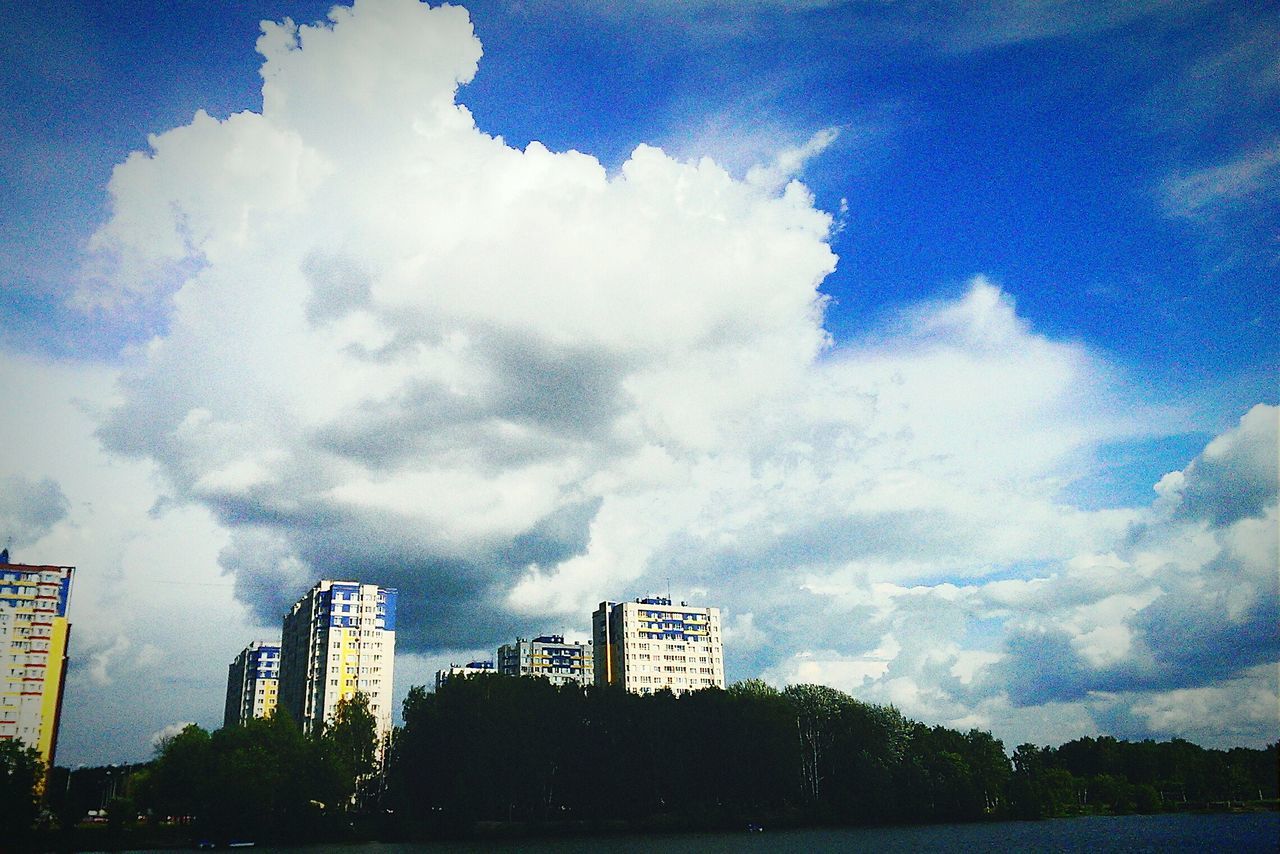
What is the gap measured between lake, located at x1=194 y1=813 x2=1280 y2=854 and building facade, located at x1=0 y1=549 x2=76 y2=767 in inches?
2252

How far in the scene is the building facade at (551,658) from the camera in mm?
188000

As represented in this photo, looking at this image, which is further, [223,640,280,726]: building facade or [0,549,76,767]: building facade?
[223,640,280,726]: building facade

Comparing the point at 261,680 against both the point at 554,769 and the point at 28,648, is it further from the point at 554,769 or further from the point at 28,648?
the point at 554,769

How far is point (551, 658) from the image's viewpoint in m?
190

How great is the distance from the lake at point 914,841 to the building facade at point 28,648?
5720cm

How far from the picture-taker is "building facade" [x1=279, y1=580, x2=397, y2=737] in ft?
454

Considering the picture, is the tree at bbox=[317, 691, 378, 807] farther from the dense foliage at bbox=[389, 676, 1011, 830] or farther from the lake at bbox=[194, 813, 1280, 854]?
the lake at bbox=[194, 813, 1280, 854]

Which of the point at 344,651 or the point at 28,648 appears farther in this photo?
the point at 344,651

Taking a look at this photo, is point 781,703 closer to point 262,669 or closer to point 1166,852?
point 1166,852

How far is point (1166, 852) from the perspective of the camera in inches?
2603

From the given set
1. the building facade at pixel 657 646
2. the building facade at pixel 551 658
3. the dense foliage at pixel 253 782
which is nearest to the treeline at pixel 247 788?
the dense foliage at pixel 253 782

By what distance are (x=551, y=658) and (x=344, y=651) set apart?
5871 cm

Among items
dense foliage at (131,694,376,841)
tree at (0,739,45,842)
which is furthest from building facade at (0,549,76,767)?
tree at (0,739,45,842)

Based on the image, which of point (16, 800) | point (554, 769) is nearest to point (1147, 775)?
point (554, 769)
